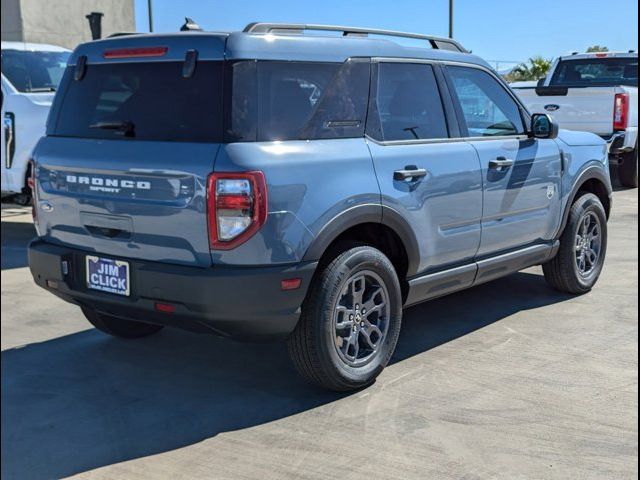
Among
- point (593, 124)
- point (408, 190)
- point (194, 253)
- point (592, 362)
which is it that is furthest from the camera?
point (593, 124)

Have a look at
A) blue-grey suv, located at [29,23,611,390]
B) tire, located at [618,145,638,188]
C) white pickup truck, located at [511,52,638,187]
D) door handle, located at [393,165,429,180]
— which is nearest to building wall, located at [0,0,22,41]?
white pickup truck, located at [511,52,638,187]

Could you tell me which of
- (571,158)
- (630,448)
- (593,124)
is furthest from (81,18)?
(630,448)

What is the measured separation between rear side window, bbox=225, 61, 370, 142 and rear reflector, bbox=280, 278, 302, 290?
68cm

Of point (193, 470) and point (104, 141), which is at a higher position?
point (104, 141)

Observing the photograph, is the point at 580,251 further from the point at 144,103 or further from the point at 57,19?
the point at 57,19

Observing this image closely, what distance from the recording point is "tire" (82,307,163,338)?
15.7 feet

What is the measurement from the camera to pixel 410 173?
4.16 m

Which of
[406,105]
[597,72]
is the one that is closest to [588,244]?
[406,105]

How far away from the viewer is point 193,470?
Result: 326 cm

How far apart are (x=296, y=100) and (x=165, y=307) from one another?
121cm

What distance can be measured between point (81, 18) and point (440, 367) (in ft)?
87.8

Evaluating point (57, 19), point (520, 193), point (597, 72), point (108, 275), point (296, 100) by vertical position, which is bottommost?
point (108, 275)

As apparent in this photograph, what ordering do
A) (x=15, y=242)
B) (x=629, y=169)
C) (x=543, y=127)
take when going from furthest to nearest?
(x=629, y=169) < (x=15, y=242) < (x=543, y=127)

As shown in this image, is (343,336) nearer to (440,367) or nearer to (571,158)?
(440,367)
